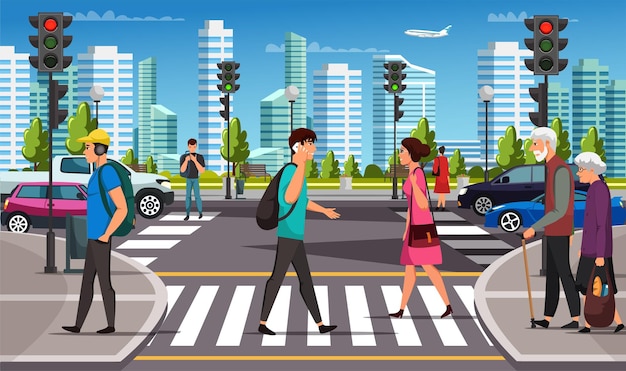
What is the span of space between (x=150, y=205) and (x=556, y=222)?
18.4 m

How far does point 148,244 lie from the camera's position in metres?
19.5

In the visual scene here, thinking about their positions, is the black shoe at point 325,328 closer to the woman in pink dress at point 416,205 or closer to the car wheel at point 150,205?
the woman in pink dress at point 416,205

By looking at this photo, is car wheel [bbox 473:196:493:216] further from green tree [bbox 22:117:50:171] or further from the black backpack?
green tree [bbox 22:117:50:171]

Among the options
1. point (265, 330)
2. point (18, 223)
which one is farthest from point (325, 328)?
point (18, 223)

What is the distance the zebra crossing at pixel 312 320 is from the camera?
9.54 meters

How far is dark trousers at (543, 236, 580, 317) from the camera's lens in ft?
32.0

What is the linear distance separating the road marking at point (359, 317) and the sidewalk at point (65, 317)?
74.6 inches

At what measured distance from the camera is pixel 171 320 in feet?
35.1

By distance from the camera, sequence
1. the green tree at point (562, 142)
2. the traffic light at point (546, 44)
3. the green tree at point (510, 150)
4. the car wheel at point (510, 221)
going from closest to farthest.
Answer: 1. the traffic light at point (546, 44)
2. the car wheel at point (510, 221)
3. the green tree at point (562, 142)
4. the green tree at point (510, 150)

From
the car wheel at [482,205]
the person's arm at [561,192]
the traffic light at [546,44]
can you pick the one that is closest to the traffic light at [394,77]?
the car wheel at [482,205]

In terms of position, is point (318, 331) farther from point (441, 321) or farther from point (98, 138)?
point (98, 138)

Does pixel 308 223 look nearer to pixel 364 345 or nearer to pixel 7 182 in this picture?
pixel 7 182

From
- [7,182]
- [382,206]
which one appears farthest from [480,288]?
[382,206]

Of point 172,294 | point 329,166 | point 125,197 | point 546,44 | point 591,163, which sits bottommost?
point 329,166
